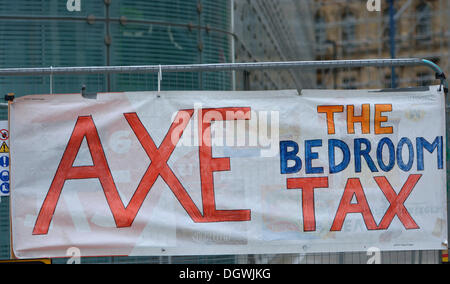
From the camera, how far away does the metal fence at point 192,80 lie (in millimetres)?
4949

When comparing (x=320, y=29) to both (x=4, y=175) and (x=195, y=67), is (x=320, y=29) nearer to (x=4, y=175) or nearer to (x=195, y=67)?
(x=195, y=67)

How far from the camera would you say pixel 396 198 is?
4.95m

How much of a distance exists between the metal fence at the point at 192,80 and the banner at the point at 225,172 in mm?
206

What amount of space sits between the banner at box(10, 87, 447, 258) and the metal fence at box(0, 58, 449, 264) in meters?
0.21

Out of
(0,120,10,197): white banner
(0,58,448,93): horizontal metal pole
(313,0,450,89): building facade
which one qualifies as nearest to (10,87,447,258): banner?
A: (0,58,448,93): horizontal metal pole

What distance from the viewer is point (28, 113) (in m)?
4.95

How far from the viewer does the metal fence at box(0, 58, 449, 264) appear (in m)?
4.95

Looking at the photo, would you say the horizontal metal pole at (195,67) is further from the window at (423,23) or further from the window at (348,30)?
the window at (348,30)

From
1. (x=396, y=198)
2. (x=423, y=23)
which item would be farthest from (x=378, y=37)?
(x=396, y=198)

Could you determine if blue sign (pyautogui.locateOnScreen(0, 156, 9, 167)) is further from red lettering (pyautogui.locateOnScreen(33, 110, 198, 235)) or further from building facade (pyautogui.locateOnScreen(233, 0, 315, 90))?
building facade (pyautogui.locateOnScreen(233, 0, 315, 90))
